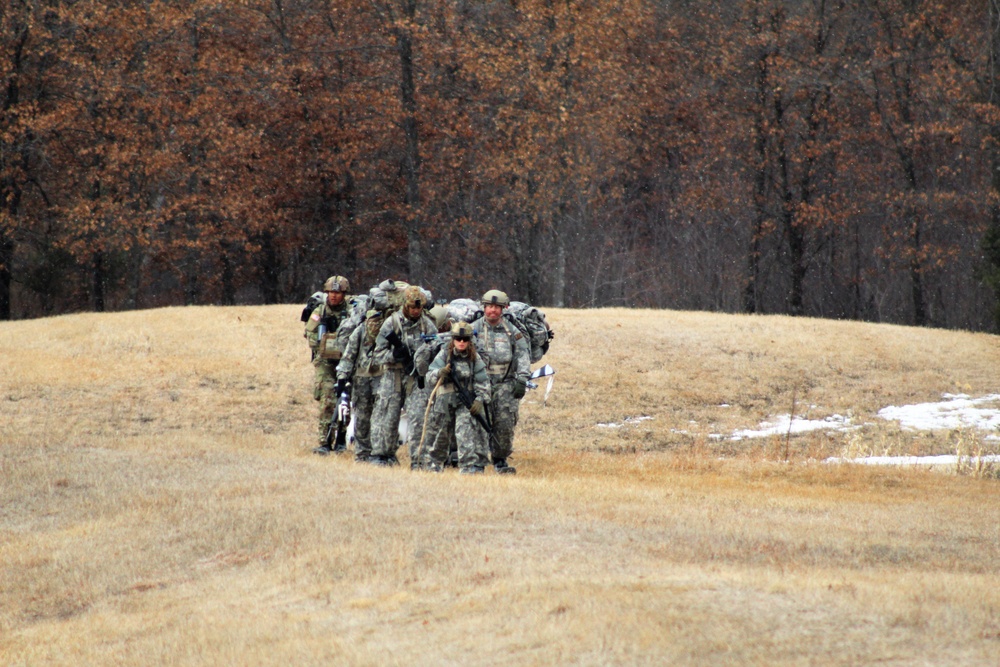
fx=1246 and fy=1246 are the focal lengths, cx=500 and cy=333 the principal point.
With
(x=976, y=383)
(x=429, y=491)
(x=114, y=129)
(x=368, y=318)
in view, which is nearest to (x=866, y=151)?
(x=976, y=383)

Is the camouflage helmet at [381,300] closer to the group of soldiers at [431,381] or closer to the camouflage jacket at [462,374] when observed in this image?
the group of soldiers at [431,381]

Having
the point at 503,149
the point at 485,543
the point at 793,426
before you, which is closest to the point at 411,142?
the point at 503,149

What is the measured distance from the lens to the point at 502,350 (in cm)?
1416

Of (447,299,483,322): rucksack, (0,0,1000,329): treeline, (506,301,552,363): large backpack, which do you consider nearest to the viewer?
(447,299,483,322): rucksack

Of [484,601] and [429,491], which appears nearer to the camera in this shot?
[484,601]

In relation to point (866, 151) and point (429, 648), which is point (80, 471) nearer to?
point (429, 648)

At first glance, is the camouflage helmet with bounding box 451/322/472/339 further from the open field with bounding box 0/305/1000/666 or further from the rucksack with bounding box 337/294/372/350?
the rucksack with bounding box 337/294/372/350

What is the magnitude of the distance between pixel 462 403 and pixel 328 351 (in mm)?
2467

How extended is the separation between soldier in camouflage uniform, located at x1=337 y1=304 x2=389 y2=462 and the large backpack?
155 cm

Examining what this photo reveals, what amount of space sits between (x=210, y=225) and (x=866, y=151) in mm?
22419

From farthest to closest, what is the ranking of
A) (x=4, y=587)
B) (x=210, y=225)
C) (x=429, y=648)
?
(x=210, y=225)
(x=4, y=587)
(x=429, y=648)

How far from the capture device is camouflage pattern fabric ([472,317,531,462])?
1415 centimetres

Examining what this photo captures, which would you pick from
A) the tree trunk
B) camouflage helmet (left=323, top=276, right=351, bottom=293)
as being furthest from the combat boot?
the tree trunk

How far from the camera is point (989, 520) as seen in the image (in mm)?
11680
